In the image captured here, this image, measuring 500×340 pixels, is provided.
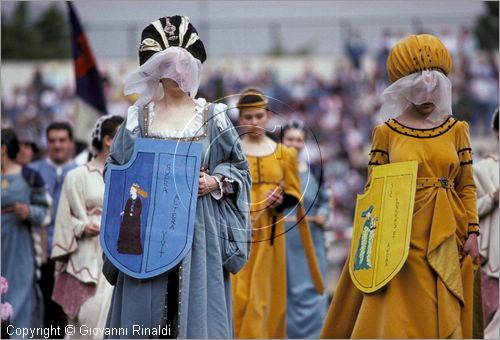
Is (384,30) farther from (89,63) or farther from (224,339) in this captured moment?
(224,339)

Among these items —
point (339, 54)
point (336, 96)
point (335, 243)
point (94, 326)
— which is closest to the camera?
point (94, 326)

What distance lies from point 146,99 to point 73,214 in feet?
7.34

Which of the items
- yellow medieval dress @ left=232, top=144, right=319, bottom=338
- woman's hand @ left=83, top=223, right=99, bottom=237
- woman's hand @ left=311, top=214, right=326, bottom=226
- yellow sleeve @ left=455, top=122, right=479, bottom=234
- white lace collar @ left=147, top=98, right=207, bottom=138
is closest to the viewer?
white lace collar @ left=147, top=98, right=207, bottom=138

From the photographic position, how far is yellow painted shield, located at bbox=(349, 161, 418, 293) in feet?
26.4

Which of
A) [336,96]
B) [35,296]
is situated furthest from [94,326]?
[336,96]

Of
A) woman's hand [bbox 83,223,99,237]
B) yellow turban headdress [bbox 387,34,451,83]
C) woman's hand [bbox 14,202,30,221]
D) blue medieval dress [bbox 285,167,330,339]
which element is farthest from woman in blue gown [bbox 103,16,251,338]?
blue medieval dress [bbox 285,167,330,339]

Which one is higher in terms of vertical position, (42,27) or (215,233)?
(42,27)

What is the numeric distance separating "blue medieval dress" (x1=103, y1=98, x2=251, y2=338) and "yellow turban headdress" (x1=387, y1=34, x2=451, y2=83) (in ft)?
3.86

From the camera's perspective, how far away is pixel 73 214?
1005 cm

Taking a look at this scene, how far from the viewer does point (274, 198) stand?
33.9 ft

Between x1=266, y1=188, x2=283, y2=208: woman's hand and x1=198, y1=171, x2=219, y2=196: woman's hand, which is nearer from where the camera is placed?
x1=198, y1=171, x2=219, y2=196: woman's hand

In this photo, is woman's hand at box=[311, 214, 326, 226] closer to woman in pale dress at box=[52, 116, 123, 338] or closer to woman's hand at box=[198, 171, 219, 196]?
woman in pale dress at box=[52, 116, 123, 338]

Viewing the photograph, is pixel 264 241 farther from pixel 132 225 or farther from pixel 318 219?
pixel 132 225

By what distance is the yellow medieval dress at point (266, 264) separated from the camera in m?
10.7
